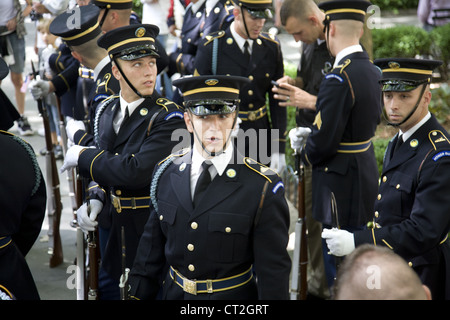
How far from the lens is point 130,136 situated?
4.29m

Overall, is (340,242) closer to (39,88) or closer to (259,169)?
(259,169)

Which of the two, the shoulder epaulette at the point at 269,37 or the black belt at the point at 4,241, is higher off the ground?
the shoulder epaulette at the point at 269,37

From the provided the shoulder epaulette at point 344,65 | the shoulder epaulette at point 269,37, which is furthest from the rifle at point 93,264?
the shoulder epaulette at point 269,37

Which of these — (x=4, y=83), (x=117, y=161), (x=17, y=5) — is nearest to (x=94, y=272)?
(x=117, y=161)

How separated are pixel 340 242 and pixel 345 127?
46.2 inches

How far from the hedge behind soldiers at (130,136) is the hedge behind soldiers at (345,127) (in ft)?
3.38

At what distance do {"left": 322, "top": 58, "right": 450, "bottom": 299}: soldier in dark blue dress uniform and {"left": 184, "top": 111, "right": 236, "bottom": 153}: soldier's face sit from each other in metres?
0.91

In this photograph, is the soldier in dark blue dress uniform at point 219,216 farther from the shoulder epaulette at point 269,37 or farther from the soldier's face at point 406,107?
the shoulder epaulette at point 269,37

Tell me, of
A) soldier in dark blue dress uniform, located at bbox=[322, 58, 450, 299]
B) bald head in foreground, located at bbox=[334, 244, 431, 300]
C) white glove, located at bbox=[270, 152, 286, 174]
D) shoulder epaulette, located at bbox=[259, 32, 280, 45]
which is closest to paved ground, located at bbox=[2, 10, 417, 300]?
white glove, located at bbox=[270, 152, 286, 174]

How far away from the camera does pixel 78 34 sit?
5195mm

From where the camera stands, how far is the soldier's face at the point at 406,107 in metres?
3.74

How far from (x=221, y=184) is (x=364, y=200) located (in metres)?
1.87

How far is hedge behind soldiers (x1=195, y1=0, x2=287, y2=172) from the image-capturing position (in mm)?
5766

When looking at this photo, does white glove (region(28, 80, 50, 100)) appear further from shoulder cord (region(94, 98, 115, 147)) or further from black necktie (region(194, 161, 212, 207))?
black necktie (region(194, 161, 212, 207))
